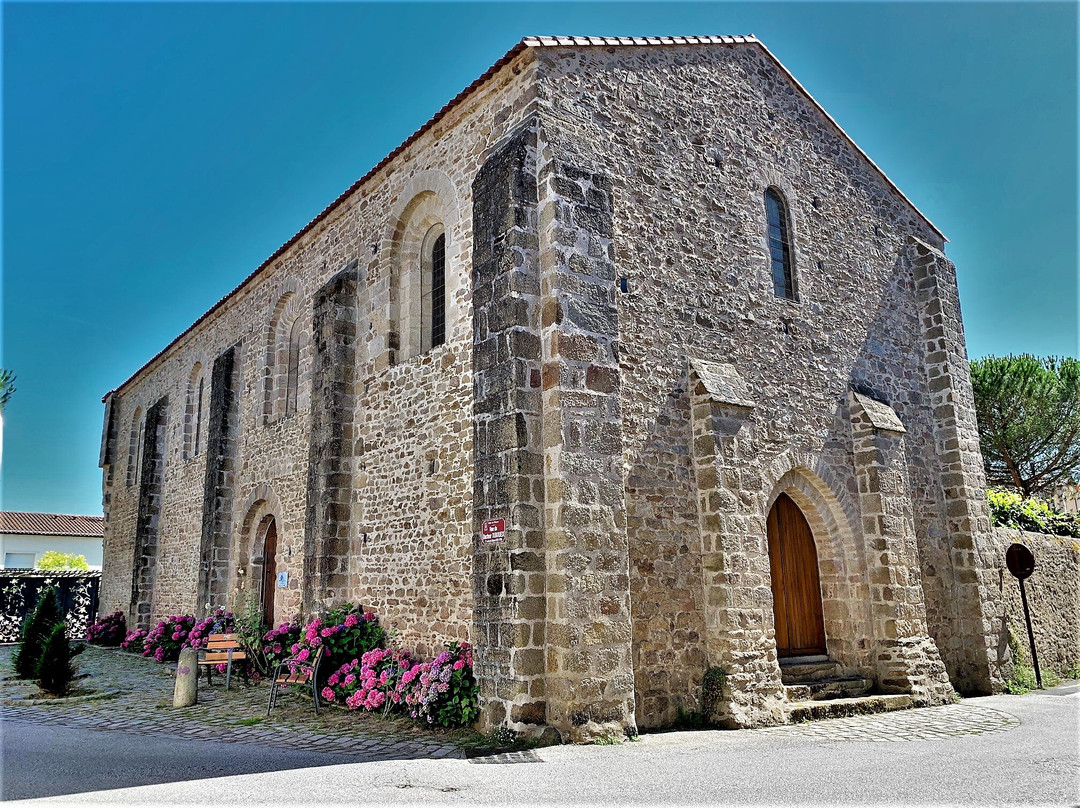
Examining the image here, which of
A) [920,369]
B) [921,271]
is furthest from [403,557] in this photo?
[921,271]

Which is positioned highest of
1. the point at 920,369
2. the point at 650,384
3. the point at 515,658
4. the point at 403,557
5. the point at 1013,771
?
the point at 920,369

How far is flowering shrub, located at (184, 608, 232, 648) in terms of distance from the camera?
44.4 ft

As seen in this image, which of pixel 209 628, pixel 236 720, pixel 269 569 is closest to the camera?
pixel 236 720

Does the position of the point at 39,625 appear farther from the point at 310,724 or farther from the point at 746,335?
the point at 746,335

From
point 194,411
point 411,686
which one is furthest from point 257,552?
point 411,686

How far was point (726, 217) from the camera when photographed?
10.5 meters

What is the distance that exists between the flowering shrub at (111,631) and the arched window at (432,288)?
14173 mm

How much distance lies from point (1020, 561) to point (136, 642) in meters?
18.3

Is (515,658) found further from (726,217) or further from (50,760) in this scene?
(726,217)

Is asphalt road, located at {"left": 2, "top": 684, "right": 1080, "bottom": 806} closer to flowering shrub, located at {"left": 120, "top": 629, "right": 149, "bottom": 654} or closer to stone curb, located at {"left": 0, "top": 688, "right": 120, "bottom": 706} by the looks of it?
stone curb, located at {"left": 0, "top": 688, "right": 120, "bottom": 706}

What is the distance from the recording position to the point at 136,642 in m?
17.8

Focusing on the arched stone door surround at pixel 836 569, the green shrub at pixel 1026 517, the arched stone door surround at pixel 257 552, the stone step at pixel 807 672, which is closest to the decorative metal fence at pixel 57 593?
the arched stone door surround at pixel 257 552

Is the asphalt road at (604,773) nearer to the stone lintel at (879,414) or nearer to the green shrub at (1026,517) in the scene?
the stone lintel at (879,414)

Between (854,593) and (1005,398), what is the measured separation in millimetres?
14133
